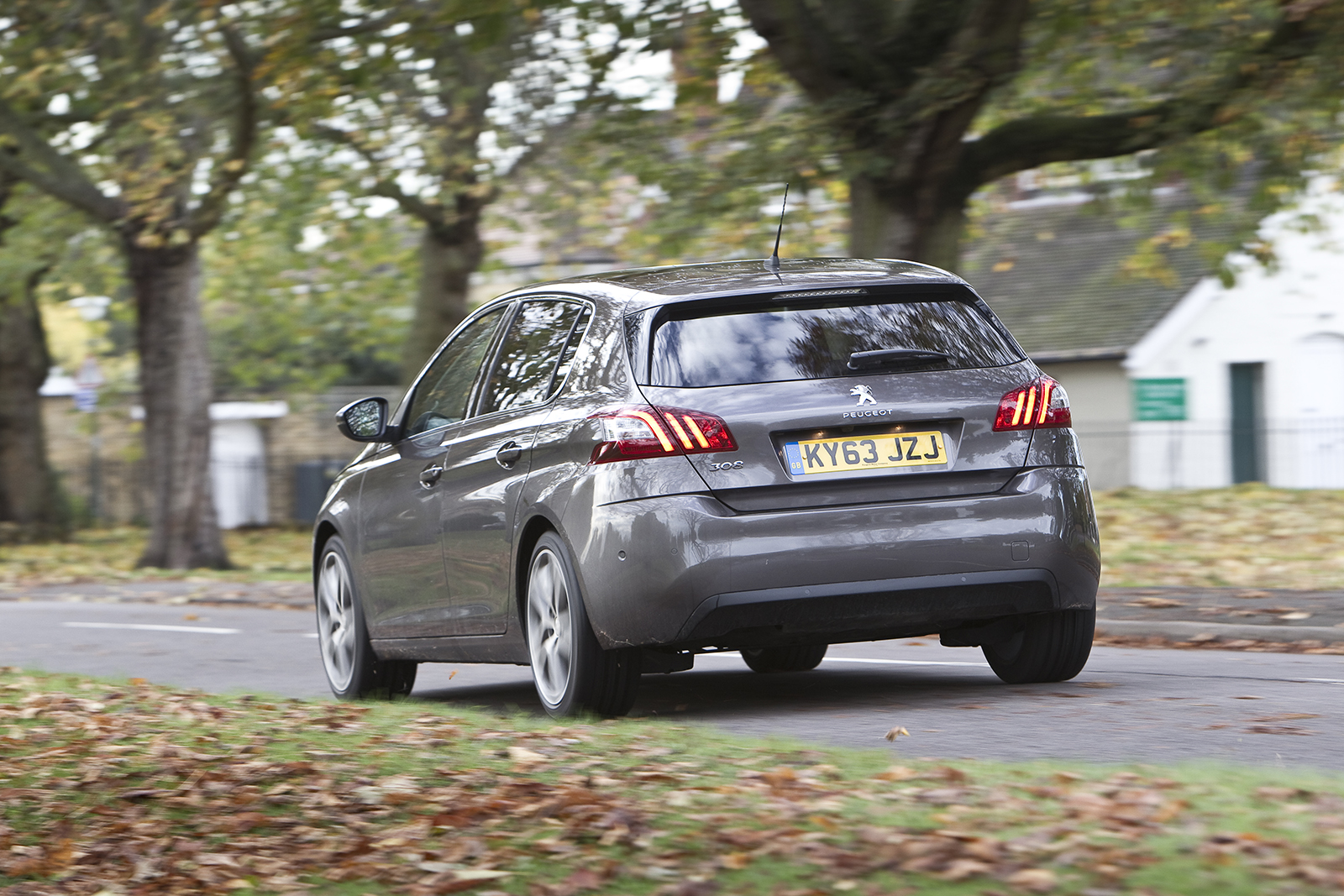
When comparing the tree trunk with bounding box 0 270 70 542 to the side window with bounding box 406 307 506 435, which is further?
the tree trunk with bounding box 0 270 70 542

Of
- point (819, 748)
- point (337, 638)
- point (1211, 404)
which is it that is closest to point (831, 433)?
point (819, 748)

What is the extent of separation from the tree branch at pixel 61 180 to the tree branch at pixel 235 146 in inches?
46.6

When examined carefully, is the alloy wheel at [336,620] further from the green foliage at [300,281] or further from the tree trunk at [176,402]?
the green foliage at [300,281]

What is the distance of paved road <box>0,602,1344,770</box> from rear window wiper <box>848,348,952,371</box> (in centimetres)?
130

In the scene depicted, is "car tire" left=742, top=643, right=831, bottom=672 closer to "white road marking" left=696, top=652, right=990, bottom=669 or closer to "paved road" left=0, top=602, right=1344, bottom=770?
"paved road" left=0, top=602, right=1344, bottom=770

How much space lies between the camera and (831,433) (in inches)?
275

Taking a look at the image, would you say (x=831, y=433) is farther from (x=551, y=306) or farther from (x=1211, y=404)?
(x=1211, y=404)

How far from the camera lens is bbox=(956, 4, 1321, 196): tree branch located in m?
14.3

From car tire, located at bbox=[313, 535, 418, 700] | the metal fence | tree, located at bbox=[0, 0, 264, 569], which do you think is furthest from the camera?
the metal fence

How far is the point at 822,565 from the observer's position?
6.95 metres

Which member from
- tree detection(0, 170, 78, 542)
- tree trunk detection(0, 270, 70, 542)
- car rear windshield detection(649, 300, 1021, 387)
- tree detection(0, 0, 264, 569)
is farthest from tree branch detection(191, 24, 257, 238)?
car rear windshield detection(649, 300, 1021, 387)

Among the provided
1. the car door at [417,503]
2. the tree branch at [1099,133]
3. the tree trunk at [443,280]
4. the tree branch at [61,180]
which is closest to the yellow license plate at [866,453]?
the car door at [417,503]

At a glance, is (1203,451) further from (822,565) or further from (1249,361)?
(822,565)

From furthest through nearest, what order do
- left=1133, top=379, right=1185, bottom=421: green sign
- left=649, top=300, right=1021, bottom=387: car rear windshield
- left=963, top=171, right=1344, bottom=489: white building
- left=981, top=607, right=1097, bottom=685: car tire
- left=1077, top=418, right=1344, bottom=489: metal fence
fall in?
left=963, top=171, right=1344, bottom=489: white building
left=1077, top=418, right=1344, bottom=489: metal fence
left=1133, top=379, right=1185, bottom=421: green sign
left=981, top=607, right=1097, bottom=685: car tire
left=649, top=300, right=1021, bottom=387: car rear windshield
